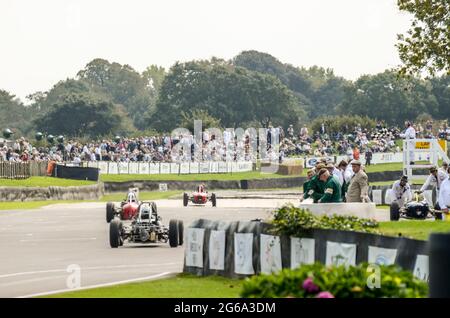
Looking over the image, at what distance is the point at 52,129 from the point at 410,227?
133919 millimetres

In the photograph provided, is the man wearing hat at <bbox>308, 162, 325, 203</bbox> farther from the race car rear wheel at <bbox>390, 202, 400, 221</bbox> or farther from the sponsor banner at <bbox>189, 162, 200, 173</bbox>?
the sponsor banner at <bbox>189, 162, 200, 173</bbox>

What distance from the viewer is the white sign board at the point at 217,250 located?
20109 mm

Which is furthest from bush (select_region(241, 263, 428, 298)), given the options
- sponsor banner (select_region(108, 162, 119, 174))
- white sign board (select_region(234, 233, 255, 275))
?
sponsor banner (select_region(108, 162, 119, 174))

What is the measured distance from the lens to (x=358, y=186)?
26.2 meters

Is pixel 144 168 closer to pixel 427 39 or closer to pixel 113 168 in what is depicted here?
pixel 113 168

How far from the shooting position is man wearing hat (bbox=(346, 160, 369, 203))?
1026 inches

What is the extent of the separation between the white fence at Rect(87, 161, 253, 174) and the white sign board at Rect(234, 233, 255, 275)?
2192 inches

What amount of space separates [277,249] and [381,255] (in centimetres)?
306

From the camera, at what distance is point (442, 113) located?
158500 millimetres

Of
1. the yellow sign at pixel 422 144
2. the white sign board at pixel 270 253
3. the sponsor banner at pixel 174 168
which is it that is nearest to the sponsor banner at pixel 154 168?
the sponsor banner at pixel 174 168

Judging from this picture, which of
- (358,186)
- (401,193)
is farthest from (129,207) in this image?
(358,186)

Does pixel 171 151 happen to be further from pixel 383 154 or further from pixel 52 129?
pixel 52 129

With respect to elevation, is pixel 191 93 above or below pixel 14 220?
above

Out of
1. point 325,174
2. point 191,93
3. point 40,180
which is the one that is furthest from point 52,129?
point 325,174
